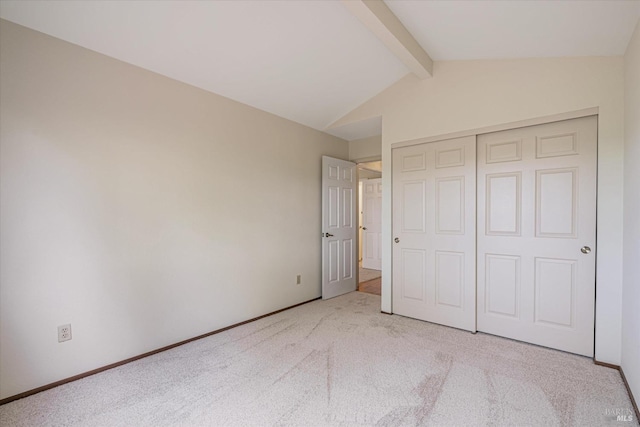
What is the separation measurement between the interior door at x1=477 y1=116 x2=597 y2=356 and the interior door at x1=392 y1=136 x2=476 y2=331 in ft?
0.39

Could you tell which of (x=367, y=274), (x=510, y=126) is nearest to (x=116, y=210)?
(x=510, y=126)

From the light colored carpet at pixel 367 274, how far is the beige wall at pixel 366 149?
7.29ft

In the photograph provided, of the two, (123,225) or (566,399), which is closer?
(566,399)

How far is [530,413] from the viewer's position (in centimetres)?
175

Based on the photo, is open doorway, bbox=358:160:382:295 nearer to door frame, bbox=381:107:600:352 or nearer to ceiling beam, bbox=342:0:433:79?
door frame, bbox=381:107:600:352

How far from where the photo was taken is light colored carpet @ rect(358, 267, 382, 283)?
5469mm

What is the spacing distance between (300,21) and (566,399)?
128 inches

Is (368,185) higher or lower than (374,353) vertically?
higher

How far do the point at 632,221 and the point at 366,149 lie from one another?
3.10 m

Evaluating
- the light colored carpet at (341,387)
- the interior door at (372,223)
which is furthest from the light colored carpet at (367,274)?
the light colored carpet at (341,387)

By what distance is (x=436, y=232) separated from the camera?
3.19 metres

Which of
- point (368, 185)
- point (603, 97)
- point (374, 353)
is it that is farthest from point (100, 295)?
point (368, 185)

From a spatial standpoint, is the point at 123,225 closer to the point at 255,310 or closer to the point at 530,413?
the point at 255,310

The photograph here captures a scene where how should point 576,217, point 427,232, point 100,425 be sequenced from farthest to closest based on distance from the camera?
point 427,232 < point 576,217 < point 100,425
